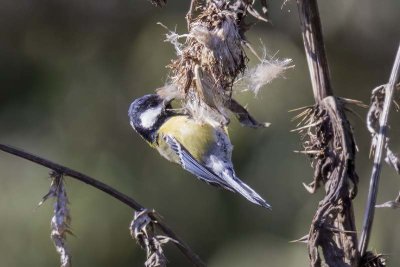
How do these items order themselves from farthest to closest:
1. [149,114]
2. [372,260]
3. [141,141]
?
[141,141] < [149,114] < [372,260]

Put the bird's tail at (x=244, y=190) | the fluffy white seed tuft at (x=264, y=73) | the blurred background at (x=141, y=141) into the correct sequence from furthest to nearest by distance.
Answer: the blurred background at (x=141, y=141) < the bird's tail at (x=244, y=190) < the fluffy white seed tuft at (x=264, y=73)

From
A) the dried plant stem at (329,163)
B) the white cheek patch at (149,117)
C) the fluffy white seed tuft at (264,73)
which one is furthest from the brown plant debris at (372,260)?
the white cheek patch at (149,117)

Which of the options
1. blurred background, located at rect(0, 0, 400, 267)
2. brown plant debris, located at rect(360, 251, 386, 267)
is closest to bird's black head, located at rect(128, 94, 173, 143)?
brown plant debris, located at rect(360, 251, 386, 267)

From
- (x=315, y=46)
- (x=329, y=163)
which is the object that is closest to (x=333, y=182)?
(x=329, y=163)

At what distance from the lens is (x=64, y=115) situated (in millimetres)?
5562

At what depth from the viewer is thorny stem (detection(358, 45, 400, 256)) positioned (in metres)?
1.89

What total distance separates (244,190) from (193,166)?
0.34m

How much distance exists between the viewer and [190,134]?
3.05 m

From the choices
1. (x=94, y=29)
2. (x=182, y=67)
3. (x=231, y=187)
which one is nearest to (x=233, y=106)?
(x=182, y=67)

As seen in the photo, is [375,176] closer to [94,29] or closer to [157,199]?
[157,199]

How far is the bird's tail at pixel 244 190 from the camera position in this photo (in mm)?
2607

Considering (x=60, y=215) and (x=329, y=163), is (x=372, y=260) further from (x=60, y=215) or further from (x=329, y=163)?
(x=60, y=215)

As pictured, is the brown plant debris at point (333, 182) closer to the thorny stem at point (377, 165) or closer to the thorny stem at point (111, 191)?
the thorny stem at point (377, 165)

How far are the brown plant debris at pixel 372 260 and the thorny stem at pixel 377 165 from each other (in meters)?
0.02
